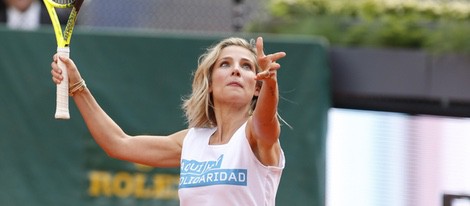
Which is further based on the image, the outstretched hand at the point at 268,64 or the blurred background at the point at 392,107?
the blurred background at the point at 392,107

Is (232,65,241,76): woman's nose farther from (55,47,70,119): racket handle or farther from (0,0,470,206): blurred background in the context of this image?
(0,0,470,206): blurred background

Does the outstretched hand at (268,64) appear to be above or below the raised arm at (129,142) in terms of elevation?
above

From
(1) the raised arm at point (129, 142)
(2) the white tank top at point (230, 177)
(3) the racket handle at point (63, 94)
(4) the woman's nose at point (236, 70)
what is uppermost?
(4) the woman's nose at point (236, 70)

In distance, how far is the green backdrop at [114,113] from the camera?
9.28 metres

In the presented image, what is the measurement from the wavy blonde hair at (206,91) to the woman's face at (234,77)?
0.09 ft

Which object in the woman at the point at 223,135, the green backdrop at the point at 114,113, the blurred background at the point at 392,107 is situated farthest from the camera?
the blurred background at the point at 392,107

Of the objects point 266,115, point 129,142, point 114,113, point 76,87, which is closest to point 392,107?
point 114,113

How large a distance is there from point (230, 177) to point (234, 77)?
43 cm

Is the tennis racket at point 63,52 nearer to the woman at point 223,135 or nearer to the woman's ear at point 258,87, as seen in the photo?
the woman at point 223,135

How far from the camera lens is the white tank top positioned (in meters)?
4.69

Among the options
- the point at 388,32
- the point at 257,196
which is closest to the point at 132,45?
the point at 388,32

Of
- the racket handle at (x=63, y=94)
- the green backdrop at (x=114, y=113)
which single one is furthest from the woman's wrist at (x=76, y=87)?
the green backdrop at (x=114, y=113)

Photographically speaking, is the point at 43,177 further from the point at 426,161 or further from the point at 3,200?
the point at 426,161

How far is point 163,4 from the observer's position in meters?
10.4
